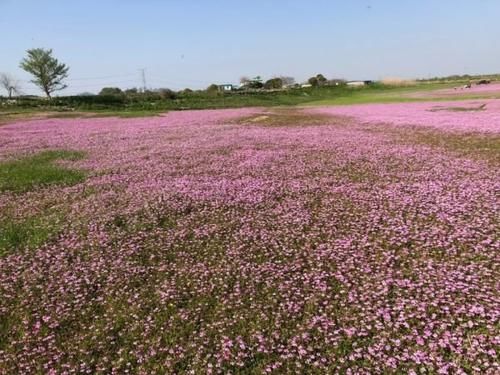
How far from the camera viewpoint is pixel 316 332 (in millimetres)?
6762

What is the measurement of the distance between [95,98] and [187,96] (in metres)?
21.4

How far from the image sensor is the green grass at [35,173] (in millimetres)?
17531

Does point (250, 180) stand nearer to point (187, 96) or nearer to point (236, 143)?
point (236, 143)

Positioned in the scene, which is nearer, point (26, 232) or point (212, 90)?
point (26, 232)

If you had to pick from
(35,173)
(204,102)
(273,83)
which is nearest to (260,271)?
(35,173)

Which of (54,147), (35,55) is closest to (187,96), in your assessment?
(35,55)

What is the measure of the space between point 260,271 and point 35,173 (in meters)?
14.8

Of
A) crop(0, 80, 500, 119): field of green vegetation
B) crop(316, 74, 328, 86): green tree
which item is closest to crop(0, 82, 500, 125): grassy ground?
crop(0, 80, 500, 119): field of green vegetation

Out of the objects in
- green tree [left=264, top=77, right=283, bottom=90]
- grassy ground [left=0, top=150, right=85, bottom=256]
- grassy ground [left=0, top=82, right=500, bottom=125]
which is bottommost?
grassy ground [left=0, top=150, right=85, bottom=256]

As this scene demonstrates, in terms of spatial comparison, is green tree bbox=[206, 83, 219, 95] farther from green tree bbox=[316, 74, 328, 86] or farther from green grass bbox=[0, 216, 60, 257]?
green grass bbox=[0, 216, 60, 257]

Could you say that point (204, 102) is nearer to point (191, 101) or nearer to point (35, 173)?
point (191, 101)

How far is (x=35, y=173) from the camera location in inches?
758

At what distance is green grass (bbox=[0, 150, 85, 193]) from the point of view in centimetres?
1753

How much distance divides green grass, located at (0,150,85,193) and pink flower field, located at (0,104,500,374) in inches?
30.5
